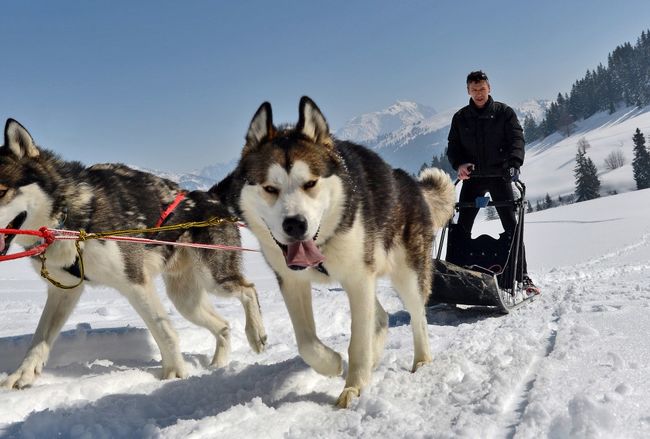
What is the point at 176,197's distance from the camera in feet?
14.4

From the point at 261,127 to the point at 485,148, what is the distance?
3.54 metres

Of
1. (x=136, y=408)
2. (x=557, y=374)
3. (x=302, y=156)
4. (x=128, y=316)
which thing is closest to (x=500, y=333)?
(x=557, y=374)

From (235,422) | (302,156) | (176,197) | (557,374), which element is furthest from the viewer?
(176,197)

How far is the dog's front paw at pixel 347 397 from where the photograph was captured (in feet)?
8.22

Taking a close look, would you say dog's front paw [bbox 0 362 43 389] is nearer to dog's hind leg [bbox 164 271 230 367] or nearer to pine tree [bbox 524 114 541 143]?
dog's hind leg [bbox 164 271 230 367]

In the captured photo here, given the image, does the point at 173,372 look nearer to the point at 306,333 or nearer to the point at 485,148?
the point at 306,333

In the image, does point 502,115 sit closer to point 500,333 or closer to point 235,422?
point 500,333

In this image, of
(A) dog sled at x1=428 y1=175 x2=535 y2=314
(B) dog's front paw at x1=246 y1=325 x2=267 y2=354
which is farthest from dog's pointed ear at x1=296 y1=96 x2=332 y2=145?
(A) dog sled at x1=428 y1=175 x2=535 y2=314

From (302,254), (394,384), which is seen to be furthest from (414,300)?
(302,254)

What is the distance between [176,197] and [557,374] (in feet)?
10.2

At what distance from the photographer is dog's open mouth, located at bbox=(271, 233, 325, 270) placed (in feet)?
8.32

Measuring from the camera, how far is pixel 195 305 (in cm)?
452

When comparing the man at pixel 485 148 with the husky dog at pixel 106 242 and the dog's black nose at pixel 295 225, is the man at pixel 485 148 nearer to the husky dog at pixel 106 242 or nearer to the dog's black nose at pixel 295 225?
the husky dog at pixel 106 242

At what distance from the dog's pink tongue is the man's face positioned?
368 centimetres
